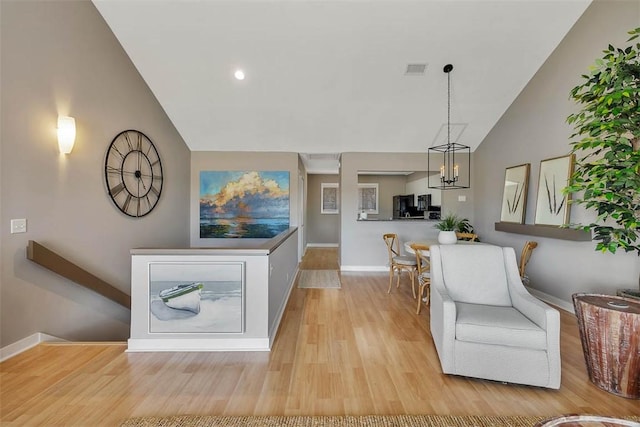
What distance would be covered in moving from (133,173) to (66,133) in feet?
3.84

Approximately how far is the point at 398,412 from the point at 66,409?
6.94 ft

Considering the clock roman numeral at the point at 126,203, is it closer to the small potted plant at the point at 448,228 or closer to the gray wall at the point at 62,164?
the gray wall at the point at 62,164

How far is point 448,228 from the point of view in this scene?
524cm

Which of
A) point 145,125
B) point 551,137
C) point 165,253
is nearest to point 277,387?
point 165,253

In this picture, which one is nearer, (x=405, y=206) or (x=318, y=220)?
(x=405, y=206)

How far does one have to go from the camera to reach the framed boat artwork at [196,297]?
8.50 feet

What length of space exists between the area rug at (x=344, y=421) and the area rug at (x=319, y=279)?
2977 mm

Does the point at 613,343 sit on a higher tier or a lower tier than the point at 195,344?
higher

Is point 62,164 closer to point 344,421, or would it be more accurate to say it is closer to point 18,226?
point 18,226

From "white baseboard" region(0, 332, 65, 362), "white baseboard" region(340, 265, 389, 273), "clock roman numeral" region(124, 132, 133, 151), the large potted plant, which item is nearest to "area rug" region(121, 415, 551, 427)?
the large potted plant

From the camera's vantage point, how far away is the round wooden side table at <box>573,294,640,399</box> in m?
1.89

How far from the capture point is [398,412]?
181 cm

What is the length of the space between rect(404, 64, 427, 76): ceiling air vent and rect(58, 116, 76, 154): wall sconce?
405cm

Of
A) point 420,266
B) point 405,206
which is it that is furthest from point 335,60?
point 405,206
